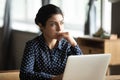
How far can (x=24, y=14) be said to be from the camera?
5.96 metres

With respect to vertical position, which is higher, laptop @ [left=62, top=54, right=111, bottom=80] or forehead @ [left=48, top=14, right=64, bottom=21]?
forehead @ [left=48, top=14, right=64, bottom=21]

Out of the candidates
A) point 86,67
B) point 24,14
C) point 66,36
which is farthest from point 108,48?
point 24,14

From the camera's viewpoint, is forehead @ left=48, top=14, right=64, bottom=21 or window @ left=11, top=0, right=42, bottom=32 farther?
window @ left=11, top=0, right=42, bottom=32

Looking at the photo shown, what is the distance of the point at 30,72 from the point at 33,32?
3832 millimetres

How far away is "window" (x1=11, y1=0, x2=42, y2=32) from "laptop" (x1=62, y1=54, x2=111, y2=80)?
4.18m

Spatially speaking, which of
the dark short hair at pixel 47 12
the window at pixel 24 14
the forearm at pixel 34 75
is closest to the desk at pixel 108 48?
the dark short hair at pixel 47 12

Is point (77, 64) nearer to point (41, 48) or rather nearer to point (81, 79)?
point (81, 79)

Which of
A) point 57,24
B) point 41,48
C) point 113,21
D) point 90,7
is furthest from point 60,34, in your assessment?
point 90,7

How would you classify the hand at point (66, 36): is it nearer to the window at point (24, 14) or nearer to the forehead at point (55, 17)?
the forehead at point (55, 17)

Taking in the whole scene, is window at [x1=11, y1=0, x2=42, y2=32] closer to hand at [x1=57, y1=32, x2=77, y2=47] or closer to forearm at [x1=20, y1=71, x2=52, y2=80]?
hand at [x1=57, y1=32, x2=77, y2=47]

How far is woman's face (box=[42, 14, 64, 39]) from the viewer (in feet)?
5.47

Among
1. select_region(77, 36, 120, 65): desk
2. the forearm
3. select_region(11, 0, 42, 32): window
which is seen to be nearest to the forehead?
the forearm

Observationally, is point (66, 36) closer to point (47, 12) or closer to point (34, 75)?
point (47, 12)

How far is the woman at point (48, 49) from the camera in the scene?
1.66 metres
